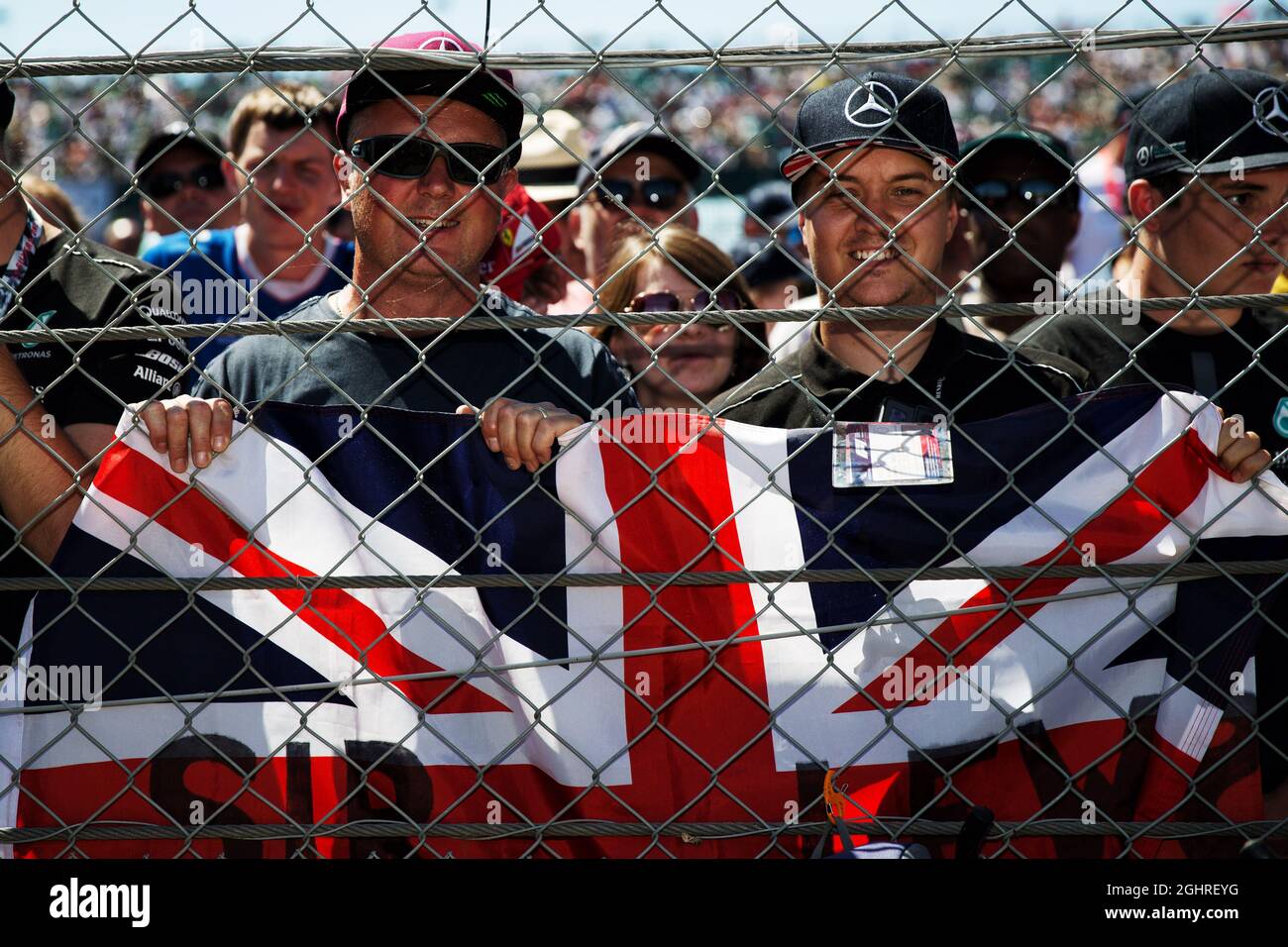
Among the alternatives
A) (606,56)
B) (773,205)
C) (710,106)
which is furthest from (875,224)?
(710,106)

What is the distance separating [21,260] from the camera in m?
2.47

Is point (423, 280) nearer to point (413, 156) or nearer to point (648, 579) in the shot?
point (413, 156)

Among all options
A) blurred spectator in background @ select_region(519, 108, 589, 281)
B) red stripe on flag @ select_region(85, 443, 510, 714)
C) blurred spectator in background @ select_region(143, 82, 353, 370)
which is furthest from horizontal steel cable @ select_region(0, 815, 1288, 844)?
blurred spectator in background @ select_region(519, 108, 589, 281)

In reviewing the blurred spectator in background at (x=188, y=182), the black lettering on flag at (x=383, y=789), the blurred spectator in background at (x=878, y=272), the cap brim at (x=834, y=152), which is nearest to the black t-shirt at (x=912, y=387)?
the blurred spectator in background at (x=878, y=272)

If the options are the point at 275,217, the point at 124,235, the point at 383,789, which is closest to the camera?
the point at 383,789

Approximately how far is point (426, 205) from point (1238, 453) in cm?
159

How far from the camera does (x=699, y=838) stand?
199 cm

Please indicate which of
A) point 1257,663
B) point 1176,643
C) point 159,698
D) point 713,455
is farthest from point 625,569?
point 1257,663

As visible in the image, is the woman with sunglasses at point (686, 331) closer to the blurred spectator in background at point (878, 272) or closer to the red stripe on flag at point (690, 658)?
the blurred spectator in background at point (878, 272)

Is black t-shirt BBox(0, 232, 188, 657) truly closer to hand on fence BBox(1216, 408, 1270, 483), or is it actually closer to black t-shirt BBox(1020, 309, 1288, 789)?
black t-shirt BBox(1020, 309, 1288, 789)

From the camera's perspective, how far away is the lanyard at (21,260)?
245 cm

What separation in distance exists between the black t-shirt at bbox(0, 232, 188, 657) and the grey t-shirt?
0.13 meters

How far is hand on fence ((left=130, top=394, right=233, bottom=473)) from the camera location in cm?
202
